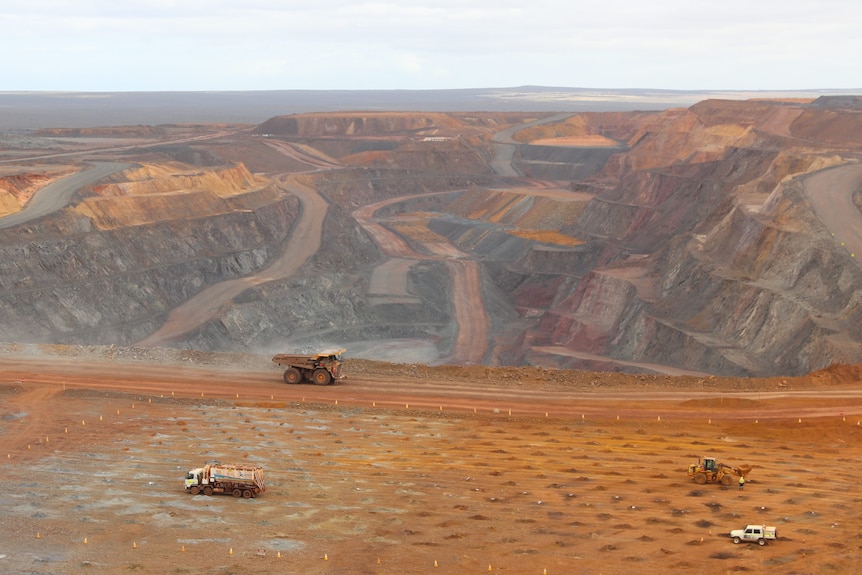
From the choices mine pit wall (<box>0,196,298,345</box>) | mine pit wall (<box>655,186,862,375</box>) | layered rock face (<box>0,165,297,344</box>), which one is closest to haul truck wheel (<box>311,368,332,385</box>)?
mine pit wall (<box>655,186,862,375</box>)

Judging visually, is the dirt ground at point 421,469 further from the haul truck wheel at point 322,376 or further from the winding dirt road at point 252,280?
the winding dirt road at point 252,280

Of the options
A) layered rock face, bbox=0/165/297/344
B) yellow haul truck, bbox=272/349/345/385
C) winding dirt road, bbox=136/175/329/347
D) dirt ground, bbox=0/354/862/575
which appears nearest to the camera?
dirt ground, bbox=0/354/862/575

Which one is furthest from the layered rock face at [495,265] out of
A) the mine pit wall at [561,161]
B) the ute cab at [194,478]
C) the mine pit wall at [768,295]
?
the ute cab at [194,478]

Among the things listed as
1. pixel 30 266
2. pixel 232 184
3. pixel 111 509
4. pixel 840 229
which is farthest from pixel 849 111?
pixel 111 509

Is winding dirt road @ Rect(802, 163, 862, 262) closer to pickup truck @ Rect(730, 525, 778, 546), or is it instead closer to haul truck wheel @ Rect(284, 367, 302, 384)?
haul truck wheel @ Rect(284, 367, 302, 384)

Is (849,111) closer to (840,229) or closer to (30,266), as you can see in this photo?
(840,229)
